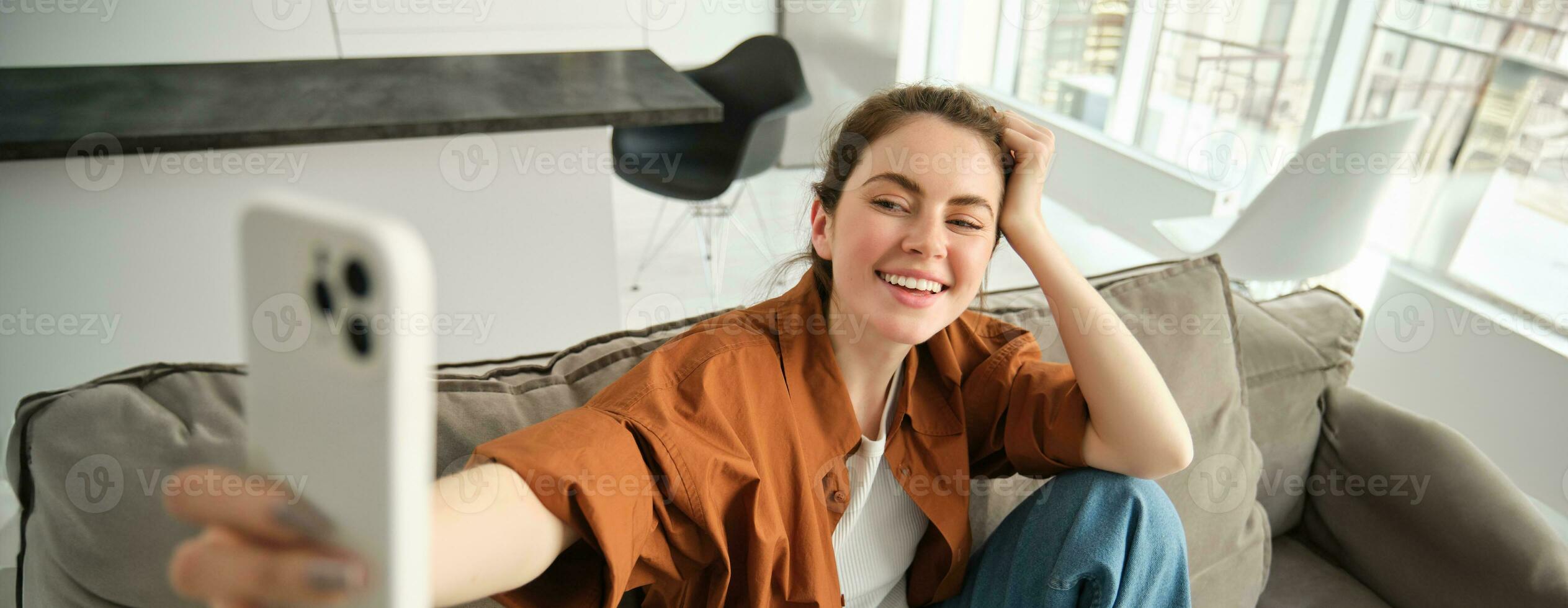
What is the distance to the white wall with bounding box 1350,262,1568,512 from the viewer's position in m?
2.30

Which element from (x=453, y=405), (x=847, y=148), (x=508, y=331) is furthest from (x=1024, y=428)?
(x=508, y=331)

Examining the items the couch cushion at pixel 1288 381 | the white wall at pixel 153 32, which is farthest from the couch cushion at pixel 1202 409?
the white wall at pixel 153 32

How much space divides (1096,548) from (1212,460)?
44 cm

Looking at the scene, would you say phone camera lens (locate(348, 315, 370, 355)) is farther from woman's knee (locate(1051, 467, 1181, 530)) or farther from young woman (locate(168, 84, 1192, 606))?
woman's knee (locate(1051, 467, 1181, 530))

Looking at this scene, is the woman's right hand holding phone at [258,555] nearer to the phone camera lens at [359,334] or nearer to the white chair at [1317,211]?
the phone camera lens at [359,334]

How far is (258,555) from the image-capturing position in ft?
1.16

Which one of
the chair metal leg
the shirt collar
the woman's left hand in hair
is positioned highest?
the woman's left hand in hair

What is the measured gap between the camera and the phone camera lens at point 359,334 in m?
0.29

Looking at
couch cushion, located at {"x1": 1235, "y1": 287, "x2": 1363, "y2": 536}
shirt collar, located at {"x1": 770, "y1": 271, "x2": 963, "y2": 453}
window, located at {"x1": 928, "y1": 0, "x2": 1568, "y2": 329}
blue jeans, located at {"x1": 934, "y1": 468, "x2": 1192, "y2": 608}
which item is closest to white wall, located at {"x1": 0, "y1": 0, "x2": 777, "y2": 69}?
window, located at {"x1": 928, "y1": 0, "x2": 1568, "y2": 329}

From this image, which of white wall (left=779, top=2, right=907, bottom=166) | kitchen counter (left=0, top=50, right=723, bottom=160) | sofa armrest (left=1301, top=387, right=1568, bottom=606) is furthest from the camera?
white wall (left=779, top=2, right=907, bottom=166)

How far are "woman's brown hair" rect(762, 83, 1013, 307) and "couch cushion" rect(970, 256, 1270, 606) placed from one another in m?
0.31

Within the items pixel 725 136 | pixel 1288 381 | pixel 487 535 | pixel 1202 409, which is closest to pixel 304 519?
pixel 487 535

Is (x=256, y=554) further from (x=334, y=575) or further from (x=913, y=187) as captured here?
(x=913, y=187)

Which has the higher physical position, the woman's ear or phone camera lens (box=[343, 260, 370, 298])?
phone camera lens (box=[343, 260, 370, 298])
